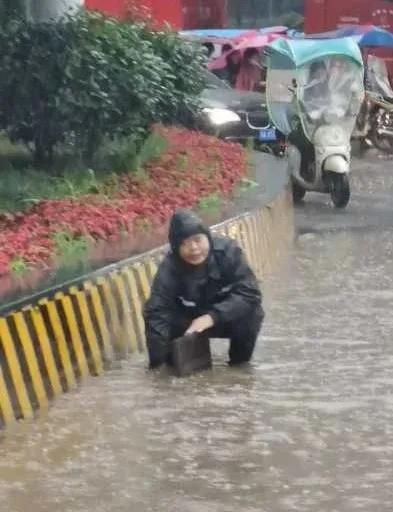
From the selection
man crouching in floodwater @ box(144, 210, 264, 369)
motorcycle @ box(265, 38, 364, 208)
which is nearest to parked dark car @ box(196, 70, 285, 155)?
motorcycle @ box(265, 38, 364, 208)

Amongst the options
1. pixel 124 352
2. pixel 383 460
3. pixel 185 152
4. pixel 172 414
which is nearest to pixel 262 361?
pixel 124 352

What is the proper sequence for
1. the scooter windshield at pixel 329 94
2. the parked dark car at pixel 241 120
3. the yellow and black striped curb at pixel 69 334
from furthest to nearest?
the parked dark car at pixel 241 120 → the scooter windshield at pixel 329 94 → the yellow and black striped curb at pixel 69 334

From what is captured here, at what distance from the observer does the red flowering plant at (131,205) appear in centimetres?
958

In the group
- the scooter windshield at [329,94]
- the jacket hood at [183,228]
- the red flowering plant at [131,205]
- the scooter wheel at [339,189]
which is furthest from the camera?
the scooter windshield at [329,94]

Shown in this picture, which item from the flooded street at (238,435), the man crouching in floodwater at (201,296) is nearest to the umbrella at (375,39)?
the flooded street at (238,435)

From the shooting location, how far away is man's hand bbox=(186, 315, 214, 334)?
823 centimetres

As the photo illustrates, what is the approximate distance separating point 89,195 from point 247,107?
940 centimetres

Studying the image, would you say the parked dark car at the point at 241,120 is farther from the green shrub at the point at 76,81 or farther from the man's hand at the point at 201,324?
the man's hand at the point at 201,324

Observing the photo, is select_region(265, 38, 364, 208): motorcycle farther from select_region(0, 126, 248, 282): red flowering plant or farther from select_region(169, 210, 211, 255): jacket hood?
select_region(169, 210, 211, 255): jacket hood

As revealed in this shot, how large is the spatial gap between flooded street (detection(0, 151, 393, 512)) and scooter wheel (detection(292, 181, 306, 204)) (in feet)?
19.6

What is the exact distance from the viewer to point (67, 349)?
812 cm

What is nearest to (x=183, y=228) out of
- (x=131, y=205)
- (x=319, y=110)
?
(x=131, y=205)

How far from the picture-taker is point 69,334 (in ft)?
26.8

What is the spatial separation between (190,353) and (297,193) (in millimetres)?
8506
